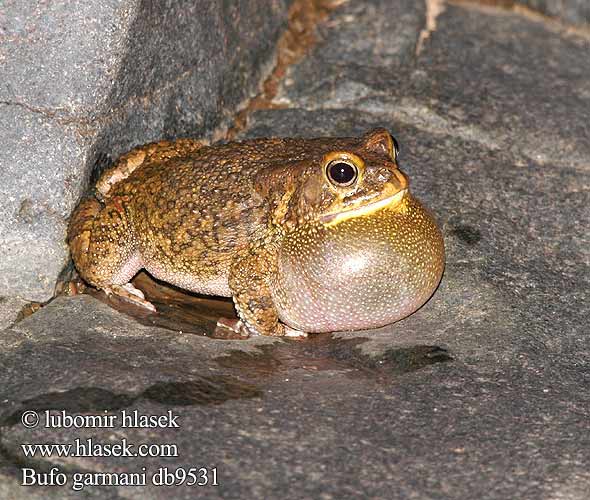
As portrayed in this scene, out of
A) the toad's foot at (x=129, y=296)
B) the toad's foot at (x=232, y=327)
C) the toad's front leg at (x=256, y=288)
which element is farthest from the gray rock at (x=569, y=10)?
the toad's foot at (x=129, y=296)

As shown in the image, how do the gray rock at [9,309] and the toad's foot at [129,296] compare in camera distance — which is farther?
the toad's foot at [129,296]

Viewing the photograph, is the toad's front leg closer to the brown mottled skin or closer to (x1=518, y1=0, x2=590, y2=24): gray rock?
the brown mottled skin

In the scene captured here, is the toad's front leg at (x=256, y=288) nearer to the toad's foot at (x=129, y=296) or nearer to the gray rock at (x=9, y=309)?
the toad's foot at (x=129, y=296)

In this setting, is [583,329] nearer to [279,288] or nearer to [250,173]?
[279,288]

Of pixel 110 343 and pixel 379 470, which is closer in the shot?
pixel 379 470

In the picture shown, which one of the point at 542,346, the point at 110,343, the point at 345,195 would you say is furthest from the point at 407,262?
the point at 110,343

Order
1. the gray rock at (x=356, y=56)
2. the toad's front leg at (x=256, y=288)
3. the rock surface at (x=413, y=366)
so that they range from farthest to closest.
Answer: the gray rock at (x=356, y=56)
the toad's front leg at (x=256, y=288)
the rock surface at (x=413, y=366)

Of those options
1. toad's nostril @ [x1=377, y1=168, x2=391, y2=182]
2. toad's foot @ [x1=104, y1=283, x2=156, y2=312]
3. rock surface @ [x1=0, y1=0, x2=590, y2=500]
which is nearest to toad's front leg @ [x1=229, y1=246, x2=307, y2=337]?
rock surface @ [x1=0, y1=0, x2=590, y2=500]
